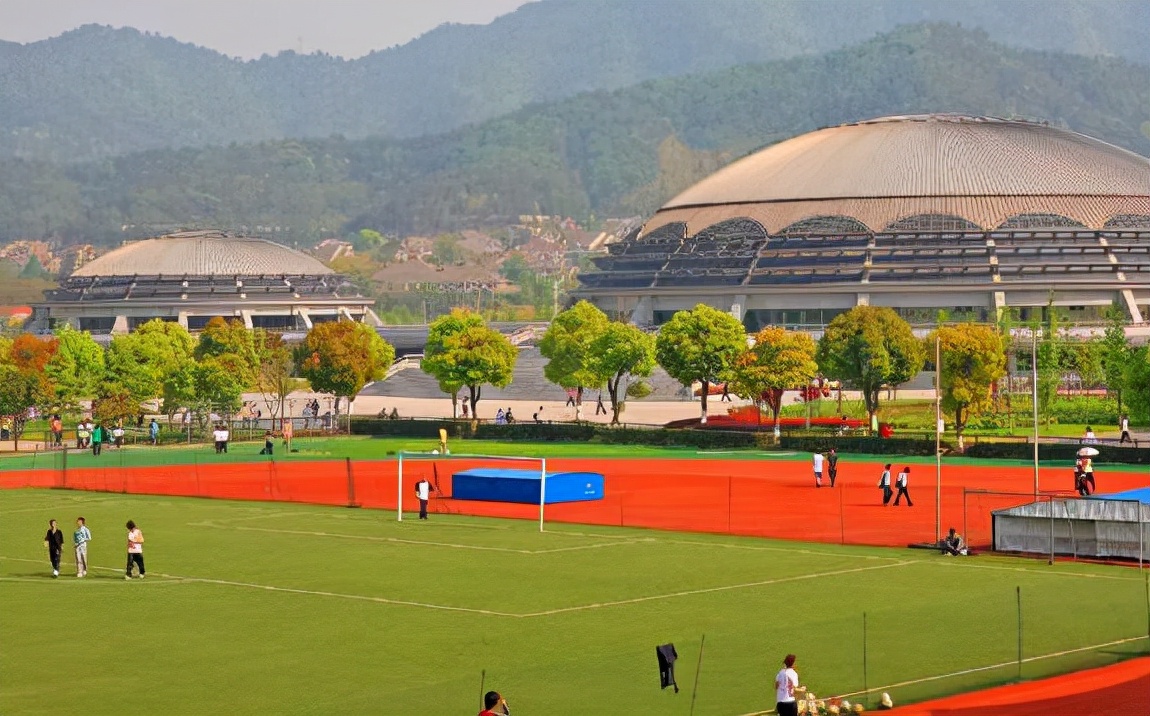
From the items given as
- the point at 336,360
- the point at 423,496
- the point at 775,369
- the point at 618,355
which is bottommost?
the point at 423,496

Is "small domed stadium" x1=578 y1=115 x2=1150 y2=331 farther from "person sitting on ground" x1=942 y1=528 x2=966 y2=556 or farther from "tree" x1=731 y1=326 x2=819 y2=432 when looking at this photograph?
"person sitting on ground" x1=942 y1=528 x2=966 y2=556

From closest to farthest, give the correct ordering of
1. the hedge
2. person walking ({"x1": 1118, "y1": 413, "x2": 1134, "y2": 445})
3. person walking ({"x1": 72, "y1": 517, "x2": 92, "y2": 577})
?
person walking ({"x1": 72, "y1": 517, "x2": 92, "y2": 577}) < the hedge < person walking ({"x1": 1118, "y1": 413, "x2": 1134, "y2": 445})

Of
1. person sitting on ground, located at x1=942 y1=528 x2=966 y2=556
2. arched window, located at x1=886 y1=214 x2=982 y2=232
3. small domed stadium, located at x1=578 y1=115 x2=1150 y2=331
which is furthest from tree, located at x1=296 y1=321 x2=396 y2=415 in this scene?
person sitting on ground, located at x1=942 y1=528 x2=966 y2=556

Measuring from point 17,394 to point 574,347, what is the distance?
99.1 feet

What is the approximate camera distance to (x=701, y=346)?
102 metres

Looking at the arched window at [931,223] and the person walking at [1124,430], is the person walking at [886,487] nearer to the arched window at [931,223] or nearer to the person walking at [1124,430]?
the person walking at [1124,430]

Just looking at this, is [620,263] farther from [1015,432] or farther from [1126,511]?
[1126,511]

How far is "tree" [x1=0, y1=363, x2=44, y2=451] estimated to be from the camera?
312 feet

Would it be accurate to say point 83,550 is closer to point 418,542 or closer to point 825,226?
point 418,542

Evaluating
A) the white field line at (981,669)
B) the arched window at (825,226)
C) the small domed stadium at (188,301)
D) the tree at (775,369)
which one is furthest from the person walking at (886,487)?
the small domed stadium at (188,301)

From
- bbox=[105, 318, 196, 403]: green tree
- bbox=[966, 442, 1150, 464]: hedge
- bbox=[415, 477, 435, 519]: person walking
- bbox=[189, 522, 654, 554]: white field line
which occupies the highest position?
bbox=[105, 318, 196, 403]: green tree

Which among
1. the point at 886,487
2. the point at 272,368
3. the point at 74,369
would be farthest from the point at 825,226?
the point at 886,487

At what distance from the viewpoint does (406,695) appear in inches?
1202

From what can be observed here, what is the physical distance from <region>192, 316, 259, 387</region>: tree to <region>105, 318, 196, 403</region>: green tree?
2.41 metres
